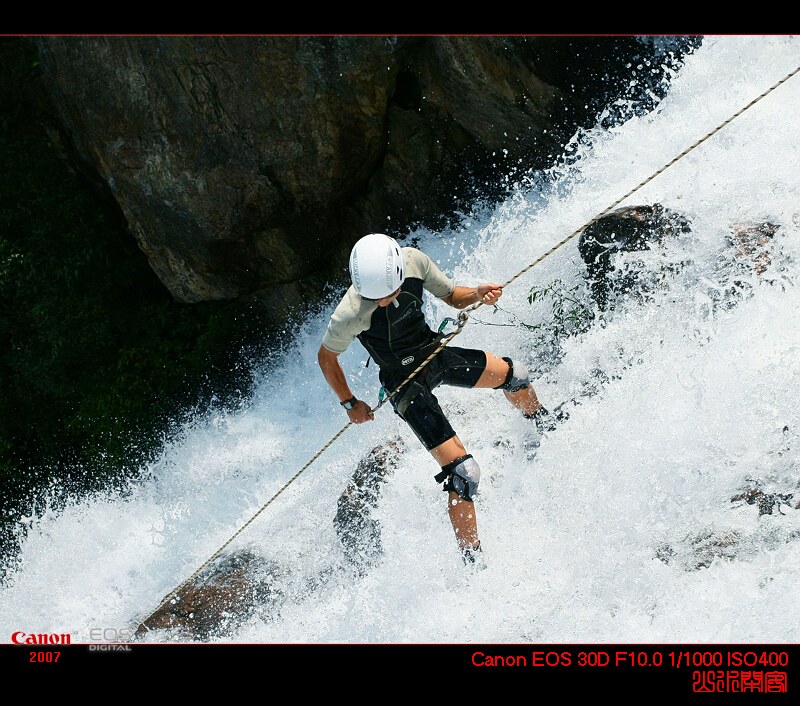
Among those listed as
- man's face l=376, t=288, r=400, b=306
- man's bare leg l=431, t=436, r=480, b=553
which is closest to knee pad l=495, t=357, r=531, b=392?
man's bare leg l=431, t=436, r=480, b=553

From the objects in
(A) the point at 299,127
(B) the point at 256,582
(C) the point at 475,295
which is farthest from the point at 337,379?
(A) the point at 299,127

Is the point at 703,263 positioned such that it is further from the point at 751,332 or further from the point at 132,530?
the point at 132,530

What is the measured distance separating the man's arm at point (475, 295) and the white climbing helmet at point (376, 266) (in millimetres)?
623

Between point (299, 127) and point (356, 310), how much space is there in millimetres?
3230

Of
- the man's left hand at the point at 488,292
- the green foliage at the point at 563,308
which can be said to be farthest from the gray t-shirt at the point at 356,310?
the green foliage at the point at 563,308

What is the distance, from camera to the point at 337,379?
16.0ft

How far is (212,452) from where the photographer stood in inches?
325

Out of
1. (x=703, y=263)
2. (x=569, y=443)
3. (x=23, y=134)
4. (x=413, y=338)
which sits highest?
(x=23, y=134)

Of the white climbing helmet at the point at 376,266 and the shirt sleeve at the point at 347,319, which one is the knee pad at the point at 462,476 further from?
the white climbing helmet at the point at 376,266

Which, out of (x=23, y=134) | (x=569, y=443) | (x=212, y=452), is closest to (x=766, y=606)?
(x=569, y=443)

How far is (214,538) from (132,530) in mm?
1152

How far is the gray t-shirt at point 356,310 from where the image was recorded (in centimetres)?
461

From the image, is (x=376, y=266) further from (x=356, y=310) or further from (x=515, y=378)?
(x=515, y=378)

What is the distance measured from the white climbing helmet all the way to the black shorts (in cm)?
83
